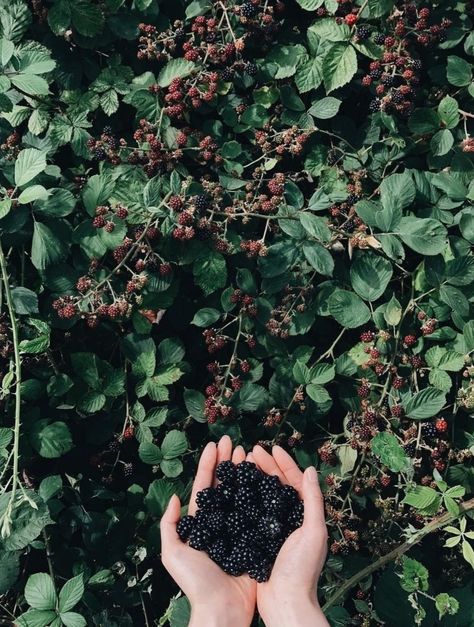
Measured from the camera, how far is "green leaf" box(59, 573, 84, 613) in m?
2.21

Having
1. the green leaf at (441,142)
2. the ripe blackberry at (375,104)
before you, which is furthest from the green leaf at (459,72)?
the ripe blackberry at (375,104)

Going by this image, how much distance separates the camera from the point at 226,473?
7.82 feet

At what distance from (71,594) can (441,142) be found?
2060 mm

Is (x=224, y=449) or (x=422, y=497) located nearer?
(x=422, y=497)

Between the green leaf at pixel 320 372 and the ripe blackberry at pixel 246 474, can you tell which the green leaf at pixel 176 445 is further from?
the green leaf at pixel 320 372

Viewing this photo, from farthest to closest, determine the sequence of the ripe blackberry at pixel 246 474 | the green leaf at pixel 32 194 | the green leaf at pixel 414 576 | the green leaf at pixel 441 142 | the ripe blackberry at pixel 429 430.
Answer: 1. the green leaf at pixel 441 142
2. the ripe blackberry at pixel 429 430
3. the ripe blackberry at pixel 246 474
4. the green leaf at pixel 414 576
5. the green leaf at pixel 32 194

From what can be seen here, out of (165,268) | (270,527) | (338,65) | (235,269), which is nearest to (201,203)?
(165,268)

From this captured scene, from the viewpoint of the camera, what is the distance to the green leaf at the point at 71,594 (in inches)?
87.2

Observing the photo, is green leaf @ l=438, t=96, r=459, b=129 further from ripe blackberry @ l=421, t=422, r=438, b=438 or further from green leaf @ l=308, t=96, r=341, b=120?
ripe blackberry @ l=421, t=422, r=438, b=438

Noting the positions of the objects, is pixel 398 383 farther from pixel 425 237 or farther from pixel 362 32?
pixel 362 32

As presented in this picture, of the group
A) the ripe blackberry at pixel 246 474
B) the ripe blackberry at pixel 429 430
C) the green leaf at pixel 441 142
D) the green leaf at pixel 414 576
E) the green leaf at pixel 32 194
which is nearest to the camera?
the green leaf at pixel 32 194

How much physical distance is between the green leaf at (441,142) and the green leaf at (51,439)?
66.7 inches

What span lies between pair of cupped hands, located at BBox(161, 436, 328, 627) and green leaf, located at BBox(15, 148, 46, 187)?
1.16m

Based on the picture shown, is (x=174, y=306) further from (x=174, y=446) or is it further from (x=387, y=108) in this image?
(x=387, y=108)
